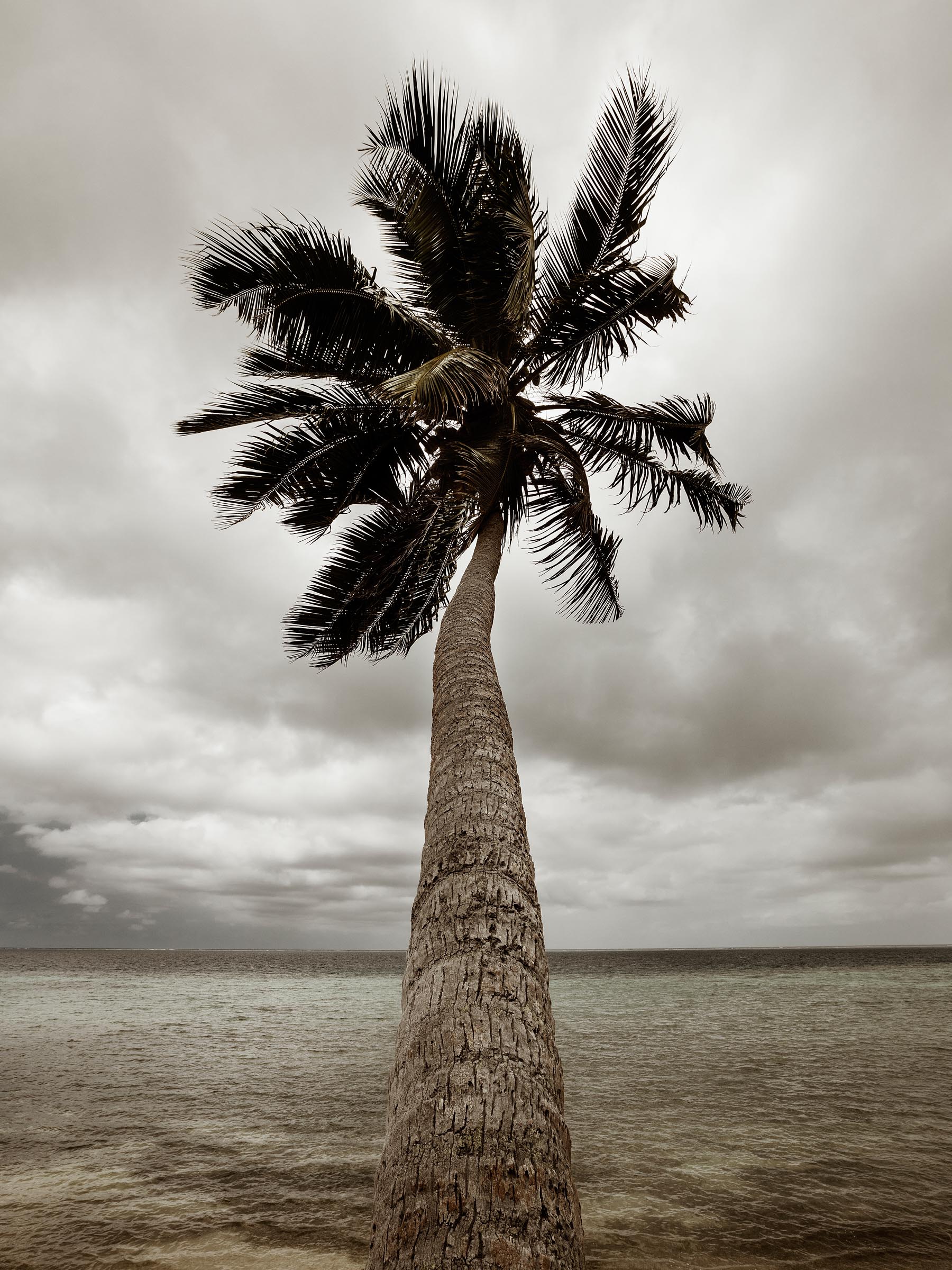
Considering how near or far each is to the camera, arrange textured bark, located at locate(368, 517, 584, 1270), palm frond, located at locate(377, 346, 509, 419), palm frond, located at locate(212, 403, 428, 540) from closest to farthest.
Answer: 1. textured bark, located at locate(368, 517, 584, 1270)
2. palm frond, located at locate(377, 346, 509, 419)
3. palm frond, located at locate(212, 403, 428, 540)

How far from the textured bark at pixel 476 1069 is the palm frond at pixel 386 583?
15.5 ft

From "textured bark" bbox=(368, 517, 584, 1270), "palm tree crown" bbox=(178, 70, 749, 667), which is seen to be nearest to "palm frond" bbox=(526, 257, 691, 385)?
"palm tree crown" bbox=(178, 70, 749, 667)

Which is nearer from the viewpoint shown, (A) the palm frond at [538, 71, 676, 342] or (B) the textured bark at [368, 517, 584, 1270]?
(B) the textured bark at [368, 517, 584, 1270]

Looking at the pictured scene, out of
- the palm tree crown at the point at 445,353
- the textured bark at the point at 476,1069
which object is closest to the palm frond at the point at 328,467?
the palm tree crown at the point at 445,353

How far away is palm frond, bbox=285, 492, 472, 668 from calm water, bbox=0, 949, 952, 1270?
580 cm

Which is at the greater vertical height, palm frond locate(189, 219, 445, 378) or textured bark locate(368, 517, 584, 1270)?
palm frond locate(189, 219, 445, 378)

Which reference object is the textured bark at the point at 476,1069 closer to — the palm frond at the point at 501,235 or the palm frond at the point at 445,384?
the palm frond at the point at 445,384

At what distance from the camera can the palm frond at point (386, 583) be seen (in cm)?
814

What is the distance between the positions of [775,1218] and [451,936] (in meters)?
5.27

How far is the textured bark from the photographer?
1.84 meters

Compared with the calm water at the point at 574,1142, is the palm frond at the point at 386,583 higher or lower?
higher

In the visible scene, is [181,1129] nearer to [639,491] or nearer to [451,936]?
[451,936]

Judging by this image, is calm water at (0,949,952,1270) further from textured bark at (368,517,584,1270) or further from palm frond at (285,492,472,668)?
palm frond at (285,492,472,668)

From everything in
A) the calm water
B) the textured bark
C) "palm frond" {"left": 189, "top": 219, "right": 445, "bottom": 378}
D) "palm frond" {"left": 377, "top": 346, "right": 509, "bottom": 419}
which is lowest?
the calm water
